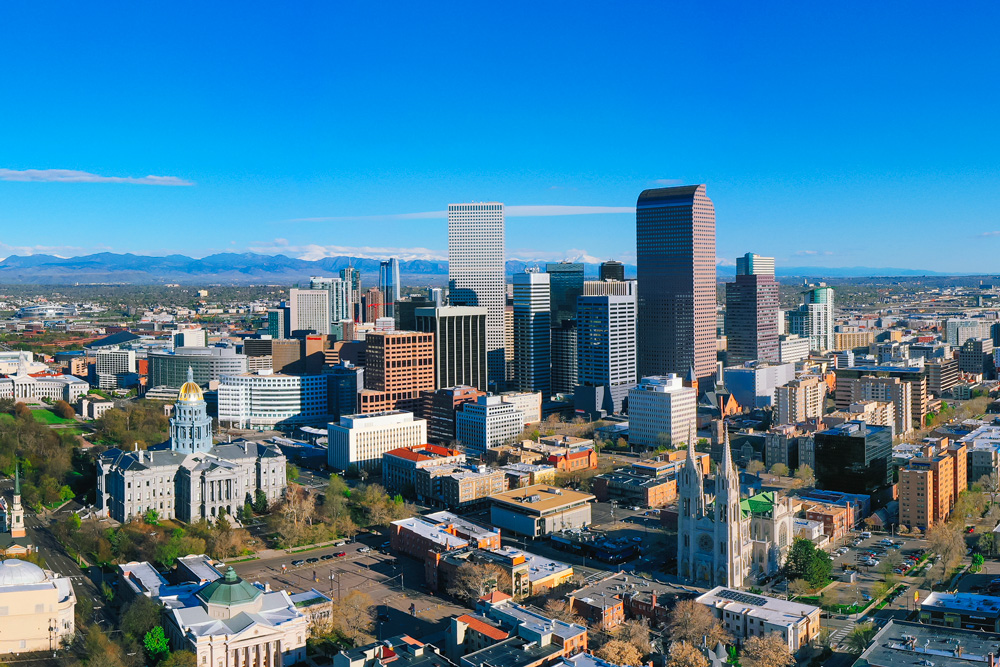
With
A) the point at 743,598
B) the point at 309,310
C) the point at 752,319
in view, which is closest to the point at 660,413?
the point at 743,598

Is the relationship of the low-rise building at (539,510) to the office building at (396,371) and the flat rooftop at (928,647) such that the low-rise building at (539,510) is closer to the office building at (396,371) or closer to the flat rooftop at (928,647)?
the flat rooftop at (928,647)

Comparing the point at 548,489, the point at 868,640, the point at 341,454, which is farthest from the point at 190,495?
the point at 868,640

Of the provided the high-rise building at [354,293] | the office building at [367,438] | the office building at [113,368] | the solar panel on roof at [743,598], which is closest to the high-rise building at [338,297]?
the high-rise building at [354,293]

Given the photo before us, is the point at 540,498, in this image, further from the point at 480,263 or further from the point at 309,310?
the point at 309,310

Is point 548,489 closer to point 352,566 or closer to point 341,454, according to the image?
point 352,566

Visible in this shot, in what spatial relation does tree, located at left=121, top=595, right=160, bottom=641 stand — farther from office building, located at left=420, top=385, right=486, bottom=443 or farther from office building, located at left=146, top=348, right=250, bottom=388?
office building, located at left=146, top=348, right=250, bottom=388
